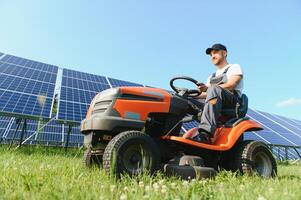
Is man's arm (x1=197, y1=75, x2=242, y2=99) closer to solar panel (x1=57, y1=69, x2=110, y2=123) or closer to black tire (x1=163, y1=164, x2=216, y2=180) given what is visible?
black tire (x1=163, y1=164, x2=216, y2=180)

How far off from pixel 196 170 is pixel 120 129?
95 centimetres

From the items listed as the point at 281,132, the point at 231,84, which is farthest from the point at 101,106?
the point at 281,132

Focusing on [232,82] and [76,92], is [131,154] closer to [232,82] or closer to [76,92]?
[232,82]

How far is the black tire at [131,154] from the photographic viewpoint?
122 inches

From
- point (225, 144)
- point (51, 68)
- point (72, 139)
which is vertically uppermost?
point (51, 68)

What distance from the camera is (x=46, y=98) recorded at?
31.9ft

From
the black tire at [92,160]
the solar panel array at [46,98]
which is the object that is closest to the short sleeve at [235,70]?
the black tire at [92,160]

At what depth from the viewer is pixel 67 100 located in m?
10.0

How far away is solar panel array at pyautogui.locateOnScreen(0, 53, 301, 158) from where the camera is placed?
8766 millimetres

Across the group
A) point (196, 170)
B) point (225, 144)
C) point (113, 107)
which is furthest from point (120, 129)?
point (225, 144)

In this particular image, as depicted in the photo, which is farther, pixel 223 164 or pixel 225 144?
pixel 223 164

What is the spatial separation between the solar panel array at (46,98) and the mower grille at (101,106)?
424 cm

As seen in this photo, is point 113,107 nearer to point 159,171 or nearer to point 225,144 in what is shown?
point 159,171

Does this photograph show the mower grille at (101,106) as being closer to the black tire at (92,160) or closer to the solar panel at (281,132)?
the black tire at (92,160)
